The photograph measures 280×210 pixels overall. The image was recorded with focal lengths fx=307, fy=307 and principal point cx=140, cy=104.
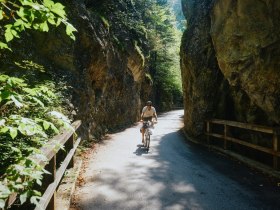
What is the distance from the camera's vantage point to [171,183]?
26.5 ft

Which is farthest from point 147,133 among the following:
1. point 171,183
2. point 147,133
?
point 171,183

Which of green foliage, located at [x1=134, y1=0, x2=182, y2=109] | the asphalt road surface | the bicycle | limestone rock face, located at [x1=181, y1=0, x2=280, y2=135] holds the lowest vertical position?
the asphalt road surface

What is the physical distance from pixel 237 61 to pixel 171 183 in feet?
20.4

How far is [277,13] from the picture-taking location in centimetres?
1009

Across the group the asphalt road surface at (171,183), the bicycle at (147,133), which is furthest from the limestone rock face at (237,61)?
the bicycle at (147,133)

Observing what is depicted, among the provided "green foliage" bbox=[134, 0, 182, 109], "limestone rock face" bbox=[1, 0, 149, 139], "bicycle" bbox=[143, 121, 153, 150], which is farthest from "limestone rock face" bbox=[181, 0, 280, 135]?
"green foliage" bbox=[134, 0, 182, 109]

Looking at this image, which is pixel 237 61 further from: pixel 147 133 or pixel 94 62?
pixel 94 62

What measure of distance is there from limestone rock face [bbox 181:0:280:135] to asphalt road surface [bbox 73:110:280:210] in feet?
8.21

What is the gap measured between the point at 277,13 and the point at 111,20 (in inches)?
538

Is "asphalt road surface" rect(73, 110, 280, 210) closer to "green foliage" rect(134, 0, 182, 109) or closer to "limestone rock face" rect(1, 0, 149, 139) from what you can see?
"limestone rock face" rect(1, 0, 149, 139)

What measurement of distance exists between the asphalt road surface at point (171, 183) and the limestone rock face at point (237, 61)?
8.21 feet

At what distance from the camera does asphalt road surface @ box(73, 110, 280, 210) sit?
260 inches

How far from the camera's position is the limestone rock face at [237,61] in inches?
412

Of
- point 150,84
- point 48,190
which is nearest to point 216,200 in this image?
point 48,190
